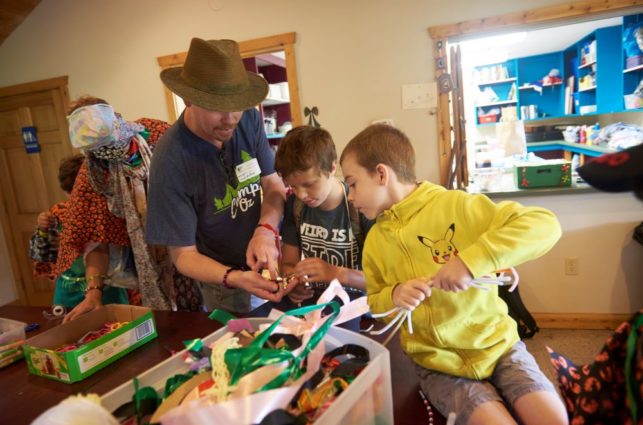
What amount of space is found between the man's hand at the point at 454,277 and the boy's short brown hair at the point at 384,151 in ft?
1.16

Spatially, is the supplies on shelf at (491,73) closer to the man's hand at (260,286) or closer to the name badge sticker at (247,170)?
the name badge sticker at (247,170)

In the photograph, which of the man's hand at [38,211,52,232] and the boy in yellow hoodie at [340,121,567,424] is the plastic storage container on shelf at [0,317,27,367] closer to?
the man's hand at [38,211,52,232]

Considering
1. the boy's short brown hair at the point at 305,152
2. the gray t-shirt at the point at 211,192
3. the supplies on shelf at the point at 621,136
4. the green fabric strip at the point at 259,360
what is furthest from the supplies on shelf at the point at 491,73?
the green fabric strip at the point at 259,360

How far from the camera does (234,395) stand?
0.58m

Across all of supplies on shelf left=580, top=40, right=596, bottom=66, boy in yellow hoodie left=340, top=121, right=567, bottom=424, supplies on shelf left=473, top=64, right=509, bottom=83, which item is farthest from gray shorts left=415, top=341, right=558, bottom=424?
supplies on shelf left=473, top=64, right=509, bottom=83

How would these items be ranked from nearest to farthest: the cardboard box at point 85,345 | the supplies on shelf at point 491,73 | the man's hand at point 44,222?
the cardboard box at point 85,345, the man's hand at point 44,222, the supplies on shelf at point 491,73

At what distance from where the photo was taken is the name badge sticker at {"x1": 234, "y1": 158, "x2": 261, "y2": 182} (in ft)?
5.24

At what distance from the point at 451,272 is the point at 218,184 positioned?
3.20 feet

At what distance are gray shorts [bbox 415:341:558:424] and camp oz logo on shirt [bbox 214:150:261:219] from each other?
3.04 ft

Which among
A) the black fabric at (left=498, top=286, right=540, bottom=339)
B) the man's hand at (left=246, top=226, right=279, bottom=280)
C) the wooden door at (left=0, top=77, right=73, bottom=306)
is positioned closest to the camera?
the man's hand at (left=246, top=226, right=279, bottom=280)

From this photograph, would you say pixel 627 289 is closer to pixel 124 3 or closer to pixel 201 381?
pixel 201 381

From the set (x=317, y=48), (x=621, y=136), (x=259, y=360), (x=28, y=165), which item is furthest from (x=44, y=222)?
(x=621, y=136)

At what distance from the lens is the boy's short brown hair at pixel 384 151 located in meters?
1.12

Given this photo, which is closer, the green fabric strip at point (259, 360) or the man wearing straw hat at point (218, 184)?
the green fabric strip at point (259, 360)
